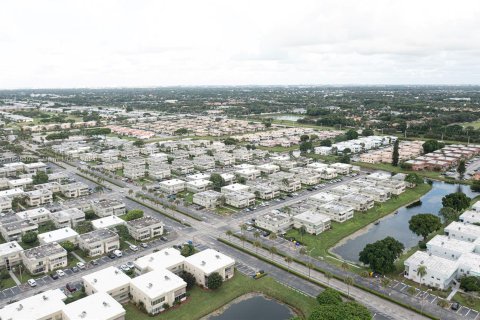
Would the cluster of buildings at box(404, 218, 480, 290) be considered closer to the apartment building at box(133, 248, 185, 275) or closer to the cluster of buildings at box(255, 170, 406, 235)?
the cluster of buildings at box(255, 170, 406, 235)

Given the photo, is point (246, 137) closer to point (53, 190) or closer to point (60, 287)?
point (53, 190)

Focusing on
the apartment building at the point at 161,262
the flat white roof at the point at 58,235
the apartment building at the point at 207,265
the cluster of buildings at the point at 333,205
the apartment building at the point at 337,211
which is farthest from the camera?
the apartment building at the point at 337,211

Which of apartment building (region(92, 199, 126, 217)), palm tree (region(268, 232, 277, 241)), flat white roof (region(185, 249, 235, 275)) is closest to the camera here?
flat white roof (region(185, 249, 235, 275))

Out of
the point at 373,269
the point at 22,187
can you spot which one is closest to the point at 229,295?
the point at 373,269

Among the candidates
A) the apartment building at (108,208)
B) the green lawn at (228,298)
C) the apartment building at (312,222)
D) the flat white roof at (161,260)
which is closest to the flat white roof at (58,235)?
the apartment building at (108,208)

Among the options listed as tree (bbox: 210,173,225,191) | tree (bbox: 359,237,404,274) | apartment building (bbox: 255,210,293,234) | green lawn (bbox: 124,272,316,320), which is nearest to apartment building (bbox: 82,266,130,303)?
green lawn (bbox: 124,272,316,320)

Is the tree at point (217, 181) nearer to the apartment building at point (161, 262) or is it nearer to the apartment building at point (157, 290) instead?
the apartment building at point (161, 262)
